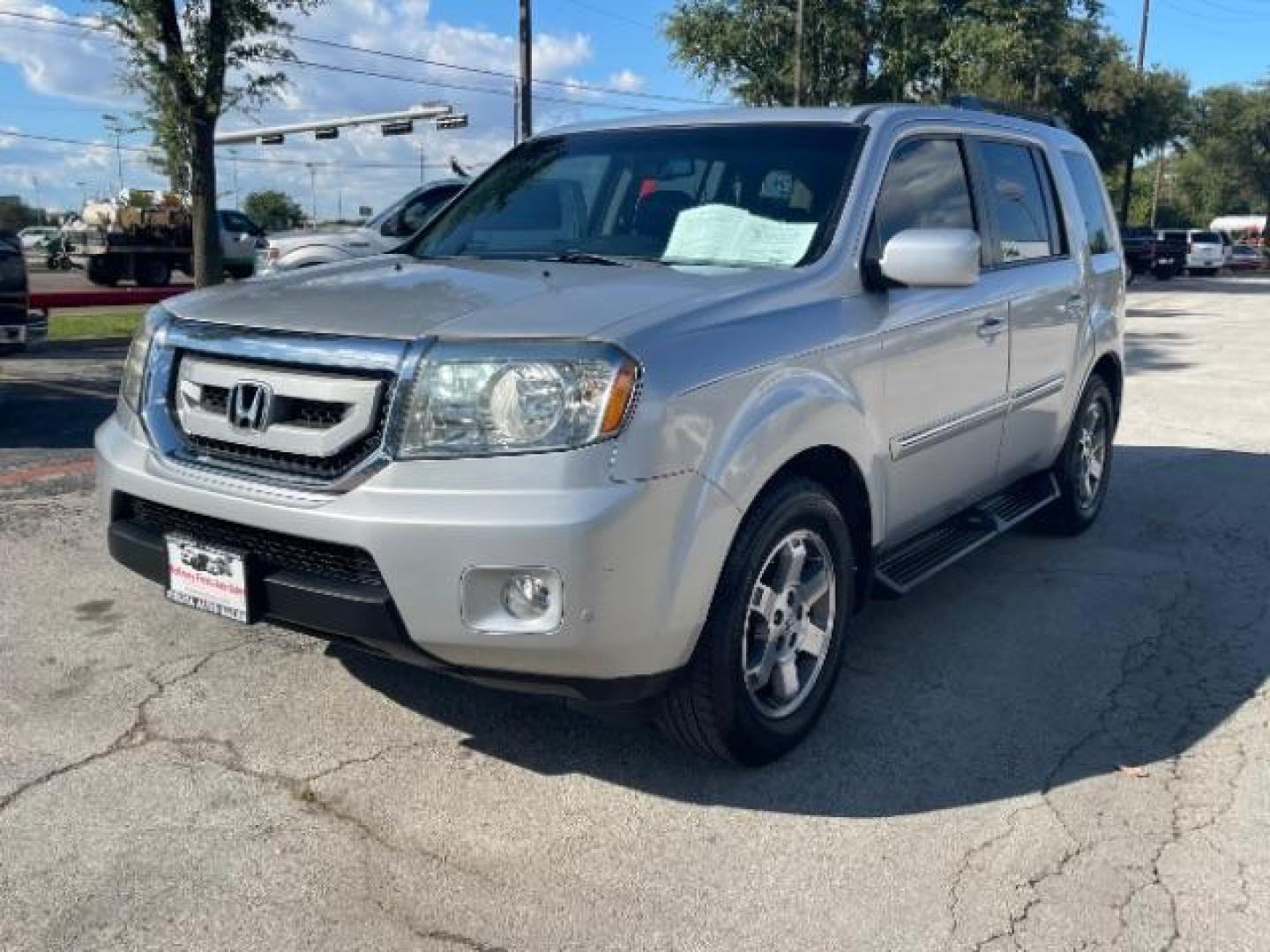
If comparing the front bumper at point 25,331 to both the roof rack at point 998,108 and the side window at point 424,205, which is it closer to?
the side window at point 424,205

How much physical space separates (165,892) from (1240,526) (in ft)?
18.0

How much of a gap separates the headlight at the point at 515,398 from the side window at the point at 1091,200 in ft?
12.5

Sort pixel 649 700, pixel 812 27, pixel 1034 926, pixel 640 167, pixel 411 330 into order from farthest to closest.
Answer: pixel 812 27 → pixel 640 167 → pixel 649 700 → pixel 411 330 → pixel 1034 926

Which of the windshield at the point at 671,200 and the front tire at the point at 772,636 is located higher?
the windshield at the point at 671,200

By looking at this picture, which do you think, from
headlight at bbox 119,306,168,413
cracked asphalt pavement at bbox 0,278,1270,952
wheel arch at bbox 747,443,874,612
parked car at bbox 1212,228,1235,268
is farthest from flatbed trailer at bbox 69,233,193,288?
parked car at bbox 1212,228,1235,268

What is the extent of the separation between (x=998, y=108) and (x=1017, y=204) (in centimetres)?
73

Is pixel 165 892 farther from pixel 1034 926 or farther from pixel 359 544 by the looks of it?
pixel 1034 926

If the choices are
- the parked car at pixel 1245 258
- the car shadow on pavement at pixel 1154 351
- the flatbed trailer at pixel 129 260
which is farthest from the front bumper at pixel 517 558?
the parked car at pixel 1245 258

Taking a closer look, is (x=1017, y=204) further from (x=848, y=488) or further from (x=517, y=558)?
(x=517, y=558)

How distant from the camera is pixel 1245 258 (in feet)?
162

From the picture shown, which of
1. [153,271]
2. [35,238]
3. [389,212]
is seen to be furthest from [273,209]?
[389,212]

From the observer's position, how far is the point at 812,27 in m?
30.5

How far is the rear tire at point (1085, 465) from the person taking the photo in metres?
5.64

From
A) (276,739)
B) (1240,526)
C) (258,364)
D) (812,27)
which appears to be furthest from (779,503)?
(812,27)
